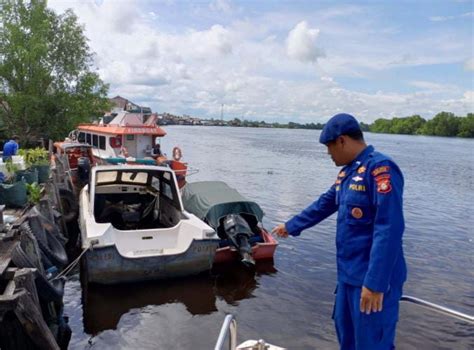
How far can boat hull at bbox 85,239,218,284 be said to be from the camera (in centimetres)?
751

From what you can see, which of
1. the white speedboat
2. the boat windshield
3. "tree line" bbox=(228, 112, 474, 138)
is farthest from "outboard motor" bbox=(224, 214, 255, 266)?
"tree line" bbox=(228, 112, 474, 138)

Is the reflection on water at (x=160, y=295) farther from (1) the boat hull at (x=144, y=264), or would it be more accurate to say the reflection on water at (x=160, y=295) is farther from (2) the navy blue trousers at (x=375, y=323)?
(2) the navy blue trousers at (x=375, y=323)

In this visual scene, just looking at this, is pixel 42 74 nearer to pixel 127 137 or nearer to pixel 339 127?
pixel 127 137

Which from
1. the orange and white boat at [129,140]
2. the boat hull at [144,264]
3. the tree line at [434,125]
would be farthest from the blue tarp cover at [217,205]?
the tree line at [434,125]

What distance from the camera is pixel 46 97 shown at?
29250 millimetres

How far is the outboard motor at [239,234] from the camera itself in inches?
370

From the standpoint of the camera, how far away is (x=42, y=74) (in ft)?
93.8

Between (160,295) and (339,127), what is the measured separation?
6.53 metres

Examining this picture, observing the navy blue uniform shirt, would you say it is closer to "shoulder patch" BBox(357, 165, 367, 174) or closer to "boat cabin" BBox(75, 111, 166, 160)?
"shoulder patch" BBox(357, 165, 367, 174)

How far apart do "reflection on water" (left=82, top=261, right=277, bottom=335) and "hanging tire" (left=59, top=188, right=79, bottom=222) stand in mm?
5202

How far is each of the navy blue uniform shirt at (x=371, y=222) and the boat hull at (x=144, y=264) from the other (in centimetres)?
524

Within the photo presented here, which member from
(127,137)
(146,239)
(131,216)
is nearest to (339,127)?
(146,239)

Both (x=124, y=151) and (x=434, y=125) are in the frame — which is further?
(x=434, y=125)

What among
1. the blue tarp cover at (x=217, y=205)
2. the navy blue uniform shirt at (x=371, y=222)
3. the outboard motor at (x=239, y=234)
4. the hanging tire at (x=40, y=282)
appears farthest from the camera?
the blue tarp cover at (x=217, y=205)
